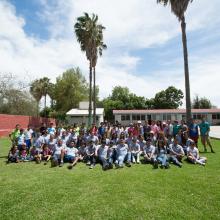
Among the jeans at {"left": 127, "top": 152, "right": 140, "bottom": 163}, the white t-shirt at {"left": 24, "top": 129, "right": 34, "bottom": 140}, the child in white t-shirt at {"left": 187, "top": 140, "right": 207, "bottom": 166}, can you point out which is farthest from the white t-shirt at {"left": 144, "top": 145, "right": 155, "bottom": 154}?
the white t-shirt at {"left": 24, "top": 129, "right": 34, "bottom": 140}

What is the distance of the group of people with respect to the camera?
38.7 ft

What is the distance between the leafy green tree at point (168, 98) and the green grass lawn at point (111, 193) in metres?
58.2

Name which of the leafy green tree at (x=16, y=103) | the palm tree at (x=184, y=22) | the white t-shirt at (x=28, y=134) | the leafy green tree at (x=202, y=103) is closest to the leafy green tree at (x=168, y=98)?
the leafy green tree at (x=202, y=103)

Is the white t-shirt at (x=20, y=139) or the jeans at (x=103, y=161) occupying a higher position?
the white t-shirt at (x=20, y=139)

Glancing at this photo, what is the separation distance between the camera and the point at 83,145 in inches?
514

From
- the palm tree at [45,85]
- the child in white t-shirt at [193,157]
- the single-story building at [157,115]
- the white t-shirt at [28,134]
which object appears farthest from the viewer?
the palm tree at [45,85]

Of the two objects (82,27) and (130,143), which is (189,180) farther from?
(82,27)

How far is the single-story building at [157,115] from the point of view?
53.2 metres

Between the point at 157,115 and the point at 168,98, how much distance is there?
16.2 metres

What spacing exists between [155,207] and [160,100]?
6319 cm

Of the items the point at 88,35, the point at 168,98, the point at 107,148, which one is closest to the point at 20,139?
the point at 107,148

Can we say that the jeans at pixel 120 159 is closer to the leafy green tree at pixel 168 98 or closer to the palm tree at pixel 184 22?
the palm tree at pixel 184 22

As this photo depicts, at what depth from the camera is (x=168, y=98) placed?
69625mm

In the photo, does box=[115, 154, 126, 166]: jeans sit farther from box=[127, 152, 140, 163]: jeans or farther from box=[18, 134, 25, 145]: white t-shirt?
box=[18, 134, 25, 145]: white t-shirt
